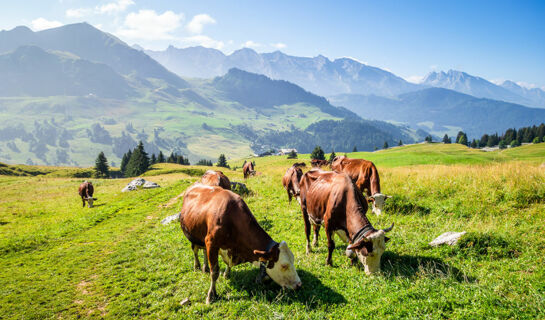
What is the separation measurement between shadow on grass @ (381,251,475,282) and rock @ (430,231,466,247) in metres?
1.01

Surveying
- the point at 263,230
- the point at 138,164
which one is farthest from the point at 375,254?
the point at 138,164

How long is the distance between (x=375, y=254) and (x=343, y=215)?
1623 millimetres

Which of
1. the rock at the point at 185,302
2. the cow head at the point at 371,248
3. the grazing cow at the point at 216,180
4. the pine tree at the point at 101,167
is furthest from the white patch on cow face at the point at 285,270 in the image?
the pine tree at the point at 101,167

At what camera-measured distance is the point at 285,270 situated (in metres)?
7.69

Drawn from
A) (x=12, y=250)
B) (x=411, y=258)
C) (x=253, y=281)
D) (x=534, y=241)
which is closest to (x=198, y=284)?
(x=253, y=281)

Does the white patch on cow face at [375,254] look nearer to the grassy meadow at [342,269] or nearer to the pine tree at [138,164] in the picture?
the grassy meadow at [342,269]

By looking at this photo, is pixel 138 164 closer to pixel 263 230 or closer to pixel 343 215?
pixel 263 230

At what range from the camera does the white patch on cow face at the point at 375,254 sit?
7.68 metres

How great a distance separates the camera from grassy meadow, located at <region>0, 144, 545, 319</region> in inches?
266

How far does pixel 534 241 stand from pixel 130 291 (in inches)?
551

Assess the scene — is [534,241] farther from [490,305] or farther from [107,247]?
[107,247]

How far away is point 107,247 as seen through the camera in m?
14.5

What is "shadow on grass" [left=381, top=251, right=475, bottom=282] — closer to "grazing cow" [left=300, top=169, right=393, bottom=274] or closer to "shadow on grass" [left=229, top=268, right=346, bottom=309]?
"grazing cow" [left=300, top=169, right=393, bottom=274]

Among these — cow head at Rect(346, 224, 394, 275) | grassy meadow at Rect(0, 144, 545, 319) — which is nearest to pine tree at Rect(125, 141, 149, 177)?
grassy meadow at Rect(0, 144, 545, 319)
